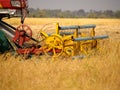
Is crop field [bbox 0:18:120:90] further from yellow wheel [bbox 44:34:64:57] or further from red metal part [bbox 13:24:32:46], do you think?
red metal part [bbox 13:24:32:46]

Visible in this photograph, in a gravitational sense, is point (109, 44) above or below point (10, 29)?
below

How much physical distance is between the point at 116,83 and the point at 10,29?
5.13m

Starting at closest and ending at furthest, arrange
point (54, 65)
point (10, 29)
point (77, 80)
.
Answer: point (77, 80)
point (54, 65)
point (10, 29)

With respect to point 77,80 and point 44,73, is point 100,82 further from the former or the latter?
point 44,73

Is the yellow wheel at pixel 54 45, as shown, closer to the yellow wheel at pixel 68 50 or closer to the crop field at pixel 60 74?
the yellow wheel at pixel 68 50

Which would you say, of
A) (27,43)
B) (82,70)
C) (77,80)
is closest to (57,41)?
(27,43)

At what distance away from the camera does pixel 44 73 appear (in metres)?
7.59


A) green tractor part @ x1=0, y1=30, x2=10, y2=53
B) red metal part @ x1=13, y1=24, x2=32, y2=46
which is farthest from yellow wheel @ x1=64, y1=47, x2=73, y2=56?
green tractor part @ x1=0, y1=30, x2=10, y2=53

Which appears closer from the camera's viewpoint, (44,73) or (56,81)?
(56,81)

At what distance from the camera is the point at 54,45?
9.85 metres

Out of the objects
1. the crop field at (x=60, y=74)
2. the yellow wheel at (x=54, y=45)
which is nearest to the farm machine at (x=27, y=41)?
the yellow wheel at (x=54, y=45)

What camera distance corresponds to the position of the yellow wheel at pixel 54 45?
973 centimetres

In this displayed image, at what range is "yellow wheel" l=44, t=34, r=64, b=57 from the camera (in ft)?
31.9

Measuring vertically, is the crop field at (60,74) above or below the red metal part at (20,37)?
below
